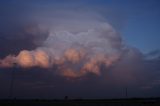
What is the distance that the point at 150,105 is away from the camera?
6206 cm

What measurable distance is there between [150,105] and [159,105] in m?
2.13

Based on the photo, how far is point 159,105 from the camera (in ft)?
200
